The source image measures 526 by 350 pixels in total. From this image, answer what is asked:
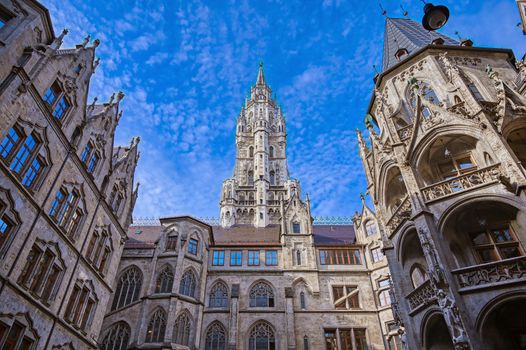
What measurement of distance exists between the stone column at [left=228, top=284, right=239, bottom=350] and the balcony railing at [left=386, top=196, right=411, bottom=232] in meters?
16.0

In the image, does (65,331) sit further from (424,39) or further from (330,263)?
(424,39)

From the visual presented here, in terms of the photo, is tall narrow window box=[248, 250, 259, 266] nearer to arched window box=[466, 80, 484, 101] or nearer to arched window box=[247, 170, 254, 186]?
arched window box=[466, 80, 484, 101]

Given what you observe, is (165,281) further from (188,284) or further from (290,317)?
(290,317)

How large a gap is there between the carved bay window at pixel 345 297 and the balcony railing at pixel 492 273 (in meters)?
Answer: 17.2

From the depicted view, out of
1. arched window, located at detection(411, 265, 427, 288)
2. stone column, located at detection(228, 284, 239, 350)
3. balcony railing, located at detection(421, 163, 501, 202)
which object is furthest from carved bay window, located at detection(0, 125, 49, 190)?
arched window, located at detection(411, 265, 427, 288)

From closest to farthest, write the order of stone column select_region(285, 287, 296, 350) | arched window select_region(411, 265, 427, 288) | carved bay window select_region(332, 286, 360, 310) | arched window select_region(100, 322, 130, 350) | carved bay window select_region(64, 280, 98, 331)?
arched window select_region(411, 265, 427, 288) → carved bay window select_region(64, 280, 98, 331) → arched window select_region(100, 322, 130, 350) → stone column select_region(285, 287, 296, 350) → carved bay window select_region(332, 286, 360, 310)

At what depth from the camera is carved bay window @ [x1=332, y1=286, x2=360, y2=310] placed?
2985 centimetres

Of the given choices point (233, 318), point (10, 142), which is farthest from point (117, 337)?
point (10, 142)

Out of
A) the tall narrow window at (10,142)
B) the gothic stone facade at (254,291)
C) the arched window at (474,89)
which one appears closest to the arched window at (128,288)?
the gothic stone facade at (254,291)

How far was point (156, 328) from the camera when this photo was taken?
25875mm

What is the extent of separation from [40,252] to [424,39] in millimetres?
27992

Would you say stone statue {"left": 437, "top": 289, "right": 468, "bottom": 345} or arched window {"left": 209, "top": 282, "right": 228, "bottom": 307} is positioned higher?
arched window {"left": 209, "top": 282, "right": 228, "bottom": 307}

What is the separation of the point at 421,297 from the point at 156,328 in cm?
1953

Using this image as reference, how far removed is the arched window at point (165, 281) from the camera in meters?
28.2
